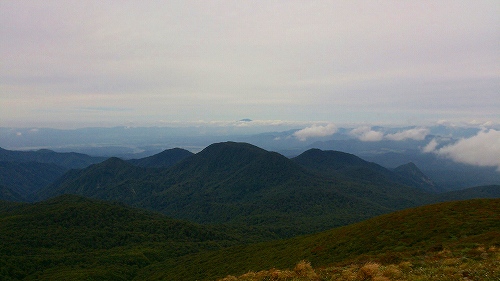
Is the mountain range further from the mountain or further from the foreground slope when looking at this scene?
the mountain

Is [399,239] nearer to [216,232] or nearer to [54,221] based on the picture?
[216,232]

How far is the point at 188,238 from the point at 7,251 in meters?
96.2

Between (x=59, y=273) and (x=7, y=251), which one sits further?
(x=7, y=251)

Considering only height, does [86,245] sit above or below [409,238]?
below

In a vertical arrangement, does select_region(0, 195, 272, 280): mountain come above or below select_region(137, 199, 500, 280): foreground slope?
below

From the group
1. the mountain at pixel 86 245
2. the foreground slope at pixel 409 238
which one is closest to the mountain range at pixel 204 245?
the foreground slope at pixel 409 238

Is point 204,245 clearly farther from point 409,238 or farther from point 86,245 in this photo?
point 409,238

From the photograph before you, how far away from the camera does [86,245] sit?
16125 centimetres

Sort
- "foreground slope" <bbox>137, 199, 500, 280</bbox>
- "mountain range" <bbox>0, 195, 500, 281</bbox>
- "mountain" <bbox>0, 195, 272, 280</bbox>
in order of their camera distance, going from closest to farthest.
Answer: "foreground slope" <bbox>137, 199, 500, 280</bbox>, "mountain range" <bbox>0, 195, 500, 281</bbox>, "mountain" <bbox>0, 195, 272, 280</bbox>

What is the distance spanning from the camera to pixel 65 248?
15100 cm

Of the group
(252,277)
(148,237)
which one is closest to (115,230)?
(148,237)

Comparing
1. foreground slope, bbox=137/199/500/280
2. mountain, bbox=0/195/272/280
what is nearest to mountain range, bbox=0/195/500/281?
foreground slope, bbox=137/199/500/280

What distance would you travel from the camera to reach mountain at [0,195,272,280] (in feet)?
379

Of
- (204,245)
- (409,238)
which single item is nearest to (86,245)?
(204,245)
